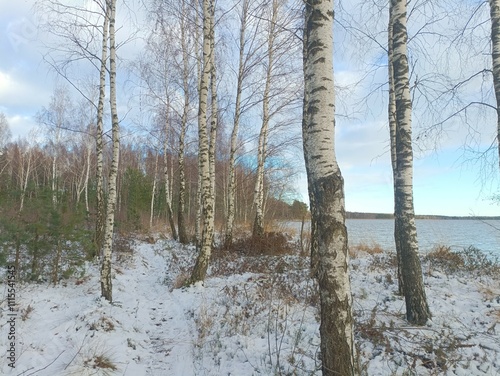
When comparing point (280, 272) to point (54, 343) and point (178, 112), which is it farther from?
point (178, 112)

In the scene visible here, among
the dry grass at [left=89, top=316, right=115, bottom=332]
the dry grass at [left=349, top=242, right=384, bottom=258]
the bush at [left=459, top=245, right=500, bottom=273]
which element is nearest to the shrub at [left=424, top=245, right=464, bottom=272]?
the bush at [left=459, top=245, right=500, bottom=273]

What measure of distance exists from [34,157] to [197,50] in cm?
3063

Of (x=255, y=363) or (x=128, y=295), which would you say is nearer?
(x=255, y=363)

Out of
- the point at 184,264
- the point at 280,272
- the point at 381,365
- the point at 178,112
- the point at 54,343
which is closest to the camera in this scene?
the point at 381,365

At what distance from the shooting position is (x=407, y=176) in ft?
16.1

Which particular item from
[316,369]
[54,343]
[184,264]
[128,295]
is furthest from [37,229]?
[316,369]

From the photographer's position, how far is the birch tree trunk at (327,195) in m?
2.51

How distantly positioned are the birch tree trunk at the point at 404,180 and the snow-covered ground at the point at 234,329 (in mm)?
609

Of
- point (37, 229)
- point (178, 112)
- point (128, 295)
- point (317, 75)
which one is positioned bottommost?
point (128, 295)

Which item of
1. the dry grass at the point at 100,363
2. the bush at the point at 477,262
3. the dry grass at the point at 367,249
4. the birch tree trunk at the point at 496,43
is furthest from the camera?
the dry grass at the point at 367,249

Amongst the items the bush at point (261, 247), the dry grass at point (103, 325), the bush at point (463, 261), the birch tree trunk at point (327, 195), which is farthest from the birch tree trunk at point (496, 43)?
the dry grass at point (103, 325)

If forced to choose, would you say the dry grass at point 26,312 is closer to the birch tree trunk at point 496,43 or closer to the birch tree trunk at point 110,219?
the birch tree trunk at point 110,219

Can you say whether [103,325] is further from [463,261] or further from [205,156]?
[463,261]

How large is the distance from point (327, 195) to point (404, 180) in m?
3.04
